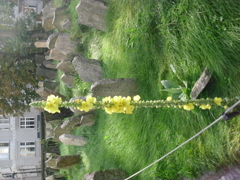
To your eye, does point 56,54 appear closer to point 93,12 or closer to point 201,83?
point 93,12

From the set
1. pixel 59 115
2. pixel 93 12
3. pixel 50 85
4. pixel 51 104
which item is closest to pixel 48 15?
pixel 50 85

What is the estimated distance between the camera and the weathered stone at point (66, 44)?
6172 millimetres

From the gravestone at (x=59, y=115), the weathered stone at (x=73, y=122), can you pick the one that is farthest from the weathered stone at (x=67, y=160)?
the gravestone at (x=59, y=115)

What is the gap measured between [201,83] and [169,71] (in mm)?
647

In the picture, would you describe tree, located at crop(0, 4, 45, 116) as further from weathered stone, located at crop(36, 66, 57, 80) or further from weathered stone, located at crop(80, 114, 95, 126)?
weathered stone, located at crop(80, 114, 95, 126)

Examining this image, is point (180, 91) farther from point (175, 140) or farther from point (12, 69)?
point (12, 69)

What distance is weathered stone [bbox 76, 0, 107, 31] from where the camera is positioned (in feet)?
14.9

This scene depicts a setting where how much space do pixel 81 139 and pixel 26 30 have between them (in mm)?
5608

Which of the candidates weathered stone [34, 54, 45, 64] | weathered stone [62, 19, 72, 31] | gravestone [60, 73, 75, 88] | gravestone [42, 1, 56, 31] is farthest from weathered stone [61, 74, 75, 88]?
weathered stone [34, 54, 45, 64]

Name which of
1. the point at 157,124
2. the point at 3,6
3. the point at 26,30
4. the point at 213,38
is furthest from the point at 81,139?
the point at 3,6

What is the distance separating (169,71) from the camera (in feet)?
10.5

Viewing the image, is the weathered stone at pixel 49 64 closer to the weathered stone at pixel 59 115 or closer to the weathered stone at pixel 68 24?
the weathered stone at pixel 59 115

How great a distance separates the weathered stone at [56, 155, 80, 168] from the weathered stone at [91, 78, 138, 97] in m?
2.71

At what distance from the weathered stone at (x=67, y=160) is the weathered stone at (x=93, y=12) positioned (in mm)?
→ 3220
